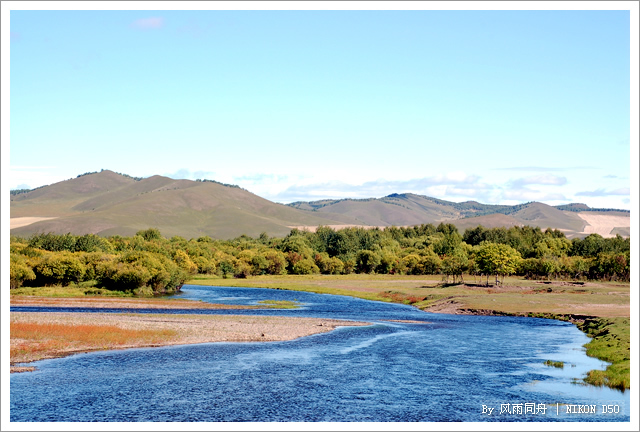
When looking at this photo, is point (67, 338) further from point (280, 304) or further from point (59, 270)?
point (59, 270)

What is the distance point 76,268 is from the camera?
425ft

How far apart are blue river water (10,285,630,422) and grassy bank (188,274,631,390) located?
8.87 feet

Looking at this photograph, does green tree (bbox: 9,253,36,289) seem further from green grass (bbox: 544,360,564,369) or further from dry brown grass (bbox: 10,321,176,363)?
green grass (bbox: 544,360,564,369)

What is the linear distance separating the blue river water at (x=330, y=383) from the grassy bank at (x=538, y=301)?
2703 millimetres

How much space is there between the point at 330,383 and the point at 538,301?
74615mm

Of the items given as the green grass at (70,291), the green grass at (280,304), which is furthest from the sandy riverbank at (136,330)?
the green grass at (70,291)

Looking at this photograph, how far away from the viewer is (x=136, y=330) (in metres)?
69.8

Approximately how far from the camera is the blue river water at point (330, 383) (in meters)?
40.2

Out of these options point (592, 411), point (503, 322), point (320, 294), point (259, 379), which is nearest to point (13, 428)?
point (259, 379)

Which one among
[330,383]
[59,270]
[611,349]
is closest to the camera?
[330,383]

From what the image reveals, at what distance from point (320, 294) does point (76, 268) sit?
186 ft


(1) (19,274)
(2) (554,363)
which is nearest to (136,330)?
(2) (554,363)

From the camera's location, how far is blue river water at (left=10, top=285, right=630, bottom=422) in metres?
40.2

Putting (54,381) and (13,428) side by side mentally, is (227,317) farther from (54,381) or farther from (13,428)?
(13,428)
